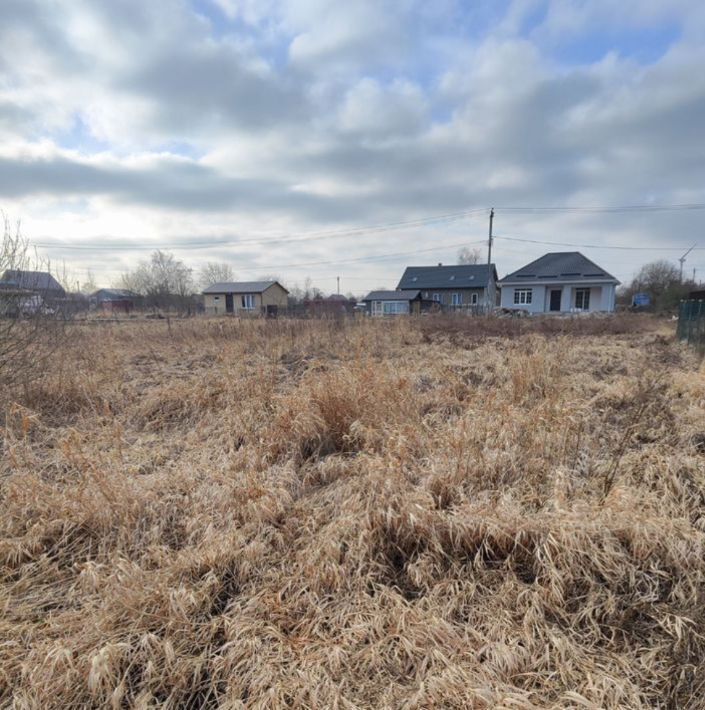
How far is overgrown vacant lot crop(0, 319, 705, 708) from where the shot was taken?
60.7 inches

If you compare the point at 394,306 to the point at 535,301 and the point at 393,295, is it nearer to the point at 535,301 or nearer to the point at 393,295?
the point at 393,295

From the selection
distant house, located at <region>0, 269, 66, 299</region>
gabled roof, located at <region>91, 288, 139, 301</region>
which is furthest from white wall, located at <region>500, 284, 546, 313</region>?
gabled roof, located at <region>91, 288, 139, 301</region>

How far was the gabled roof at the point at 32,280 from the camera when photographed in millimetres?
4574

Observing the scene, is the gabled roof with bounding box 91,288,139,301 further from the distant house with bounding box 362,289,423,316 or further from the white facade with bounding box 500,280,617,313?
the white facade with bounding box 500,280,617,313

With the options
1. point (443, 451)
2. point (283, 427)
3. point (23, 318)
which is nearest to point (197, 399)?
point (283, 427)

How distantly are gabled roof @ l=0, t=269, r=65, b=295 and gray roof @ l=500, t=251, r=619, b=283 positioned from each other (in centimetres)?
3157

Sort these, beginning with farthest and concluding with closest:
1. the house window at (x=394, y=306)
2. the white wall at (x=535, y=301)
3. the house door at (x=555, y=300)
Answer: the house window at (x=394, y=306), the white wall at (x=535, y=301), the house door at (x=555, y=300)

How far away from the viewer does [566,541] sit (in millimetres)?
2021

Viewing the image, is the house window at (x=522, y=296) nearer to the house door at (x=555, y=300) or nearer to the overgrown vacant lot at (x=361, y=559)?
the house door at (x=555, y=300)

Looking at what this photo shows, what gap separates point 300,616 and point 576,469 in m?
2.29

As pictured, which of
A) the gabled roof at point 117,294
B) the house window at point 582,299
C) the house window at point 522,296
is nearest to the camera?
the house window at point 582,299

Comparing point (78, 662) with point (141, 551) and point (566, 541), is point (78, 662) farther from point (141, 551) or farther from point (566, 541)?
point (566, 541)

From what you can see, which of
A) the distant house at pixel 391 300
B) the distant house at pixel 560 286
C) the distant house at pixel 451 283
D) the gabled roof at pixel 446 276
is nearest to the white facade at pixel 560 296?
the distant house at pixel 560 286

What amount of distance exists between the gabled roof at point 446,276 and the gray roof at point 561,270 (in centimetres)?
621
